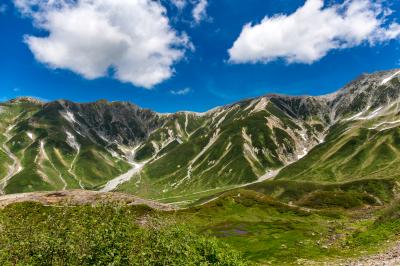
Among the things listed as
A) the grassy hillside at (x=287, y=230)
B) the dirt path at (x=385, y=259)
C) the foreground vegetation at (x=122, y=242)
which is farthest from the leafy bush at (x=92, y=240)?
the dirt path at (x=385, y=259)

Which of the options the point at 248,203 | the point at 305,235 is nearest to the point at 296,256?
the point at 305,235

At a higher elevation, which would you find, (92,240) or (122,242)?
(92,240)

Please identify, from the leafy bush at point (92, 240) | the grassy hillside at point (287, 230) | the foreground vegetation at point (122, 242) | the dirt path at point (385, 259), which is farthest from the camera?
A: the grassy hillside at point (287, 230)

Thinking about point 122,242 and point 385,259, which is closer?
point 122,242

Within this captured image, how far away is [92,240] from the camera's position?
112 ft

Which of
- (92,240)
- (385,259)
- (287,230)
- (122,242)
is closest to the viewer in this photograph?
(92,240)

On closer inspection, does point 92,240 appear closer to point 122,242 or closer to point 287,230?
point 122,242

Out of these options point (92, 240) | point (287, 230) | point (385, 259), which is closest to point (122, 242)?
point (92, 240)

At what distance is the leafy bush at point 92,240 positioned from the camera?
110 ft

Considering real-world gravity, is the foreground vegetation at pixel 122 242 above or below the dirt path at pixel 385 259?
above

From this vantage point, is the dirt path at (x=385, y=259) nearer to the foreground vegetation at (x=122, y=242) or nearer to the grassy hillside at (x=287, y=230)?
the foreground vegetation at (x=122, y=242)

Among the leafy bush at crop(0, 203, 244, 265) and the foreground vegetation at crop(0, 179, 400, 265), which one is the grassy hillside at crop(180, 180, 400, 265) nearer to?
the foreground vegetation at crop(0, 179, 400, 265)

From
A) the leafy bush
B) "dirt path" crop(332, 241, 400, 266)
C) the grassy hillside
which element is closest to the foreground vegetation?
the leafy bush

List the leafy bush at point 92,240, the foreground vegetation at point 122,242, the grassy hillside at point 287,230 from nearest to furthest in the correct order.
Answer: the leafy bush at point 92,240 → the foreground vegetation at point 122,242 → the grassy hillside at point 287,230
